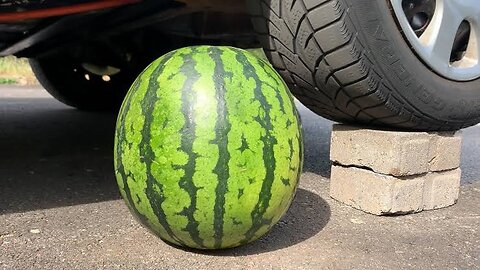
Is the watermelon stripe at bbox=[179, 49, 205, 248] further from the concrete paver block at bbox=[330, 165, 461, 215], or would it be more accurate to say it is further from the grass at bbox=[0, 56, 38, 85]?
the grass at bbox=[0, 56, 38, 85]

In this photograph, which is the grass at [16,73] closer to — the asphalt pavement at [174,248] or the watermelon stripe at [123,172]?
the asphalt pavement at [174,248]

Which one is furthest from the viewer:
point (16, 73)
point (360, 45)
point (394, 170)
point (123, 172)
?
point (16, 73)

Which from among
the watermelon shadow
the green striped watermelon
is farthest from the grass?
the green striped watermelon

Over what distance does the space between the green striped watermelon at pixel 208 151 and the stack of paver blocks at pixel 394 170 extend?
57cm

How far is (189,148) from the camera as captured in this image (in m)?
1.57

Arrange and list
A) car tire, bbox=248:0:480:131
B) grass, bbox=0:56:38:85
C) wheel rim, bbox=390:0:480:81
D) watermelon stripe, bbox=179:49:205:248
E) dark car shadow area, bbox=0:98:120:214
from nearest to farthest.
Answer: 1. watermelon stripe, bbox=179:49:205:248
2. car tire, bbox=248:0:480:131
3. wheel rim, bbox=390:0:480:81
4. dark car shadow area, bbox=0:98:120:214
5. grass, bbox=0:56:38:85

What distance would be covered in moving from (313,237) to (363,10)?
804mm

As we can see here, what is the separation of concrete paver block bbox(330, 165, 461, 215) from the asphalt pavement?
4 cm

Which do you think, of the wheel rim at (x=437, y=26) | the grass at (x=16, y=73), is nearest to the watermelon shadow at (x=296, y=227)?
the wheel rim at (x=437, y=26)

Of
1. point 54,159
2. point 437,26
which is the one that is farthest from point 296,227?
point 54,159

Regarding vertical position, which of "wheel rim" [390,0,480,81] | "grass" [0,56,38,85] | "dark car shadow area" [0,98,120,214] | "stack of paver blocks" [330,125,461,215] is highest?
"wheel rim" [390,0,480,81]

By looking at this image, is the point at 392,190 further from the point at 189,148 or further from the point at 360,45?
the point at 189,148

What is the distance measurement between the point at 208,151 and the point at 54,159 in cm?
164

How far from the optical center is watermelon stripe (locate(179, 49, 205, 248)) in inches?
61.8
